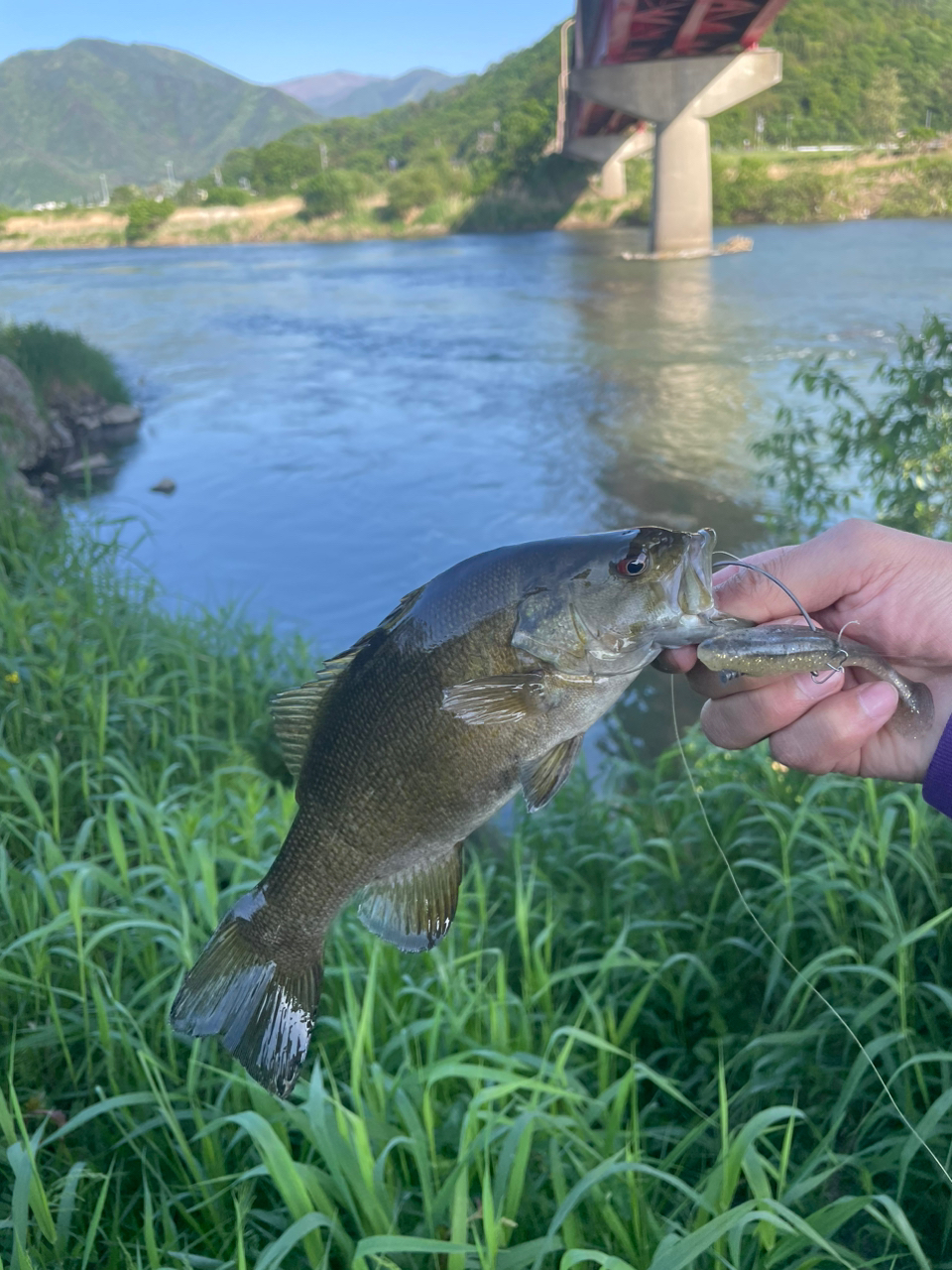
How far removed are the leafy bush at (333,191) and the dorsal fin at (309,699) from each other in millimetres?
58791

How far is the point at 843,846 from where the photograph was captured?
320 centimetres

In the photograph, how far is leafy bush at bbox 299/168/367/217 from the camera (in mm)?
53844

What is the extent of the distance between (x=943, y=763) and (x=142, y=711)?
3.52 meters

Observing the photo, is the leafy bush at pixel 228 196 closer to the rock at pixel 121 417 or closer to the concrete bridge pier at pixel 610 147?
the concrete bridge pier at pixel 610 147

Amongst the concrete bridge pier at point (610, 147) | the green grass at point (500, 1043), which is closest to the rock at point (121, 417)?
the green grass at point (500, 1043)

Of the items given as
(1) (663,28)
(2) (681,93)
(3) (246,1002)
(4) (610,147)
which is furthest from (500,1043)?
(4) (610,147)

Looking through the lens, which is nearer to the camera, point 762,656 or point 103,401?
point 762,656

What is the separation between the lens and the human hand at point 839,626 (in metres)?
1.73

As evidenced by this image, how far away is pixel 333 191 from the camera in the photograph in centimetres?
5394

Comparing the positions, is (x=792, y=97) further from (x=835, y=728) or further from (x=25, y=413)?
(x=835, y=728)

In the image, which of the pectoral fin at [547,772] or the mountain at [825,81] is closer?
the pectoral fin at [547,772]

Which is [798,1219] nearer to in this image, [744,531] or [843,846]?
[843,846]

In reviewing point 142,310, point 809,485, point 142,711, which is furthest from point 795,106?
point 142,711

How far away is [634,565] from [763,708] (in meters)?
0.72
